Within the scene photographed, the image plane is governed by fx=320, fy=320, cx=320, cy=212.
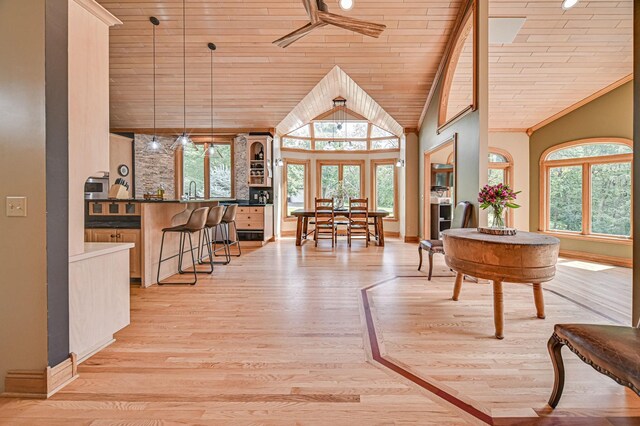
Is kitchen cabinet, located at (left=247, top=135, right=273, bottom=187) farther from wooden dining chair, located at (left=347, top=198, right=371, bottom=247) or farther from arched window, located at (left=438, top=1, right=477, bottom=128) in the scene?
arched window, located at (left=438, top=1, right=477, bottom=128)

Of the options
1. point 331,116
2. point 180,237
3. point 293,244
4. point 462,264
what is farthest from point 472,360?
point 331,116

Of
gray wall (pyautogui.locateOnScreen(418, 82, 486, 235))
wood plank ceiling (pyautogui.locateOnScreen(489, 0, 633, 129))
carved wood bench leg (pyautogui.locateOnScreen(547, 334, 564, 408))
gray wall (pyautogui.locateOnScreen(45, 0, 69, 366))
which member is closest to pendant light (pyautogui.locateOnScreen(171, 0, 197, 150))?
gray wall (pyautogui.locateOnScreen(45, 0, 69, 366))

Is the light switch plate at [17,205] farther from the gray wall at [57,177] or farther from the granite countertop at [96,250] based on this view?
the granite countertop at [96,250]

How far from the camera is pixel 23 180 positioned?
1.66 m

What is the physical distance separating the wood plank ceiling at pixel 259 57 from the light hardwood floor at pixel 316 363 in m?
3.99

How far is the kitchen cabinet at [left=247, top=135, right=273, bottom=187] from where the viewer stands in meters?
7.32

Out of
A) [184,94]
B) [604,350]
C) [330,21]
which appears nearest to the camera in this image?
[604,350]

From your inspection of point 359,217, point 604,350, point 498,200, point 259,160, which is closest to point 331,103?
point 259,160

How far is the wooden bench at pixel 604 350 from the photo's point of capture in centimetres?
121

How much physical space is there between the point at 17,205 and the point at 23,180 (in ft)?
0.44

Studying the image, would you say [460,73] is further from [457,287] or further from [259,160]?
[259,160]

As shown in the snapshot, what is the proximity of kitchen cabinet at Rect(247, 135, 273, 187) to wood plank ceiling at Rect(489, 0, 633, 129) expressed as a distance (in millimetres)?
4635

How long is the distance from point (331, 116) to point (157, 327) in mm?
7696

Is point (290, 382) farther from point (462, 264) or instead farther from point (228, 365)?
point (462, 264)
